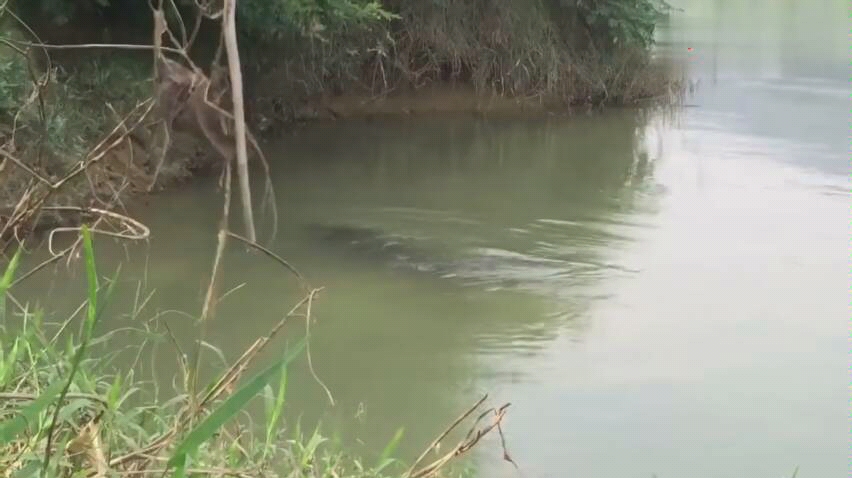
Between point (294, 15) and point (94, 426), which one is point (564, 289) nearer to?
point (294, 15)

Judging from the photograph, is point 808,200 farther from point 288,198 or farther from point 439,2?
point 439,2

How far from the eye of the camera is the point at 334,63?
27.8 ft

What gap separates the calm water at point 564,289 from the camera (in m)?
3.25

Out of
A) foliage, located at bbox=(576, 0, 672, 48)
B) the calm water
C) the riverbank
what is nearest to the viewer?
the calm water

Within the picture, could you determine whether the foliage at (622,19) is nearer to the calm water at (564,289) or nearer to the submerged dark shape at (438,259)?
the calm water at (564,289)

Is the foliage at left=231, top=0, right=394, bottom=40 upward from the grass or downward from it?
upward

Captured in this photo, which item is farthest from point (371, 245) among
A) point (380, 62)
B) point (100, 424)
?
point (380, 62)

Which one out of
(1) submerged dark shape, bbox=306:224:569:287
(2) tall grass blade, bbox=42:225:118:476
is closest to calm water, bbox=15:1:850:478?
(1) submerged dark shape, bbox=306:224:569:287

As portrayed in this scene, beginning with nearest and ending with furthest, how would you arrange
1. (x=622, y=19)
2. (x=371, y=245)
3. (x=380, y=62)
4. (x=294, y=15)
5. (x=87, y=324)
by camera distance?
(x=87, y=324) → (x=371, y=245) → (x=294, y=15) → (x=380, y=62) → (x=622, y=19)

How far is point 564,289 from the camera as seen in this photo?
14.8 ft

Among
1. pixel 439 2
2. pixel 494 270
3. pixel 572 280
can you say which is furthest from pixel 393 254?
pixel 439 2

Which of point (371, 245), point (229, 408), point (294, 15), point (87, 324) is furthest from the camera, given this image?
point (294, 15)

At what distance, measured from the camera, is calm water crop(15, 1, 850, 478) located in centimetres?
325

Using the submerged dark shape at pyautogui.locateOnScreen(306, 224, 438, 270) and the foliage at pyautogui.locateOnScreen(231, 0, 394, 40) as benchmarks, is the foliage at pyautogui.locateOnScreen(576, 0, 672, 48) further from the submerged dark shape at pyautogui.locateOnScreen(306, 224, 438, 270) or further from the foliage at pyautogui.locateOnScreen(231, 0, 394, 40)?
the submerged dark shape at pyautogui.locateOnScreen(306, 224, 438, 270)
